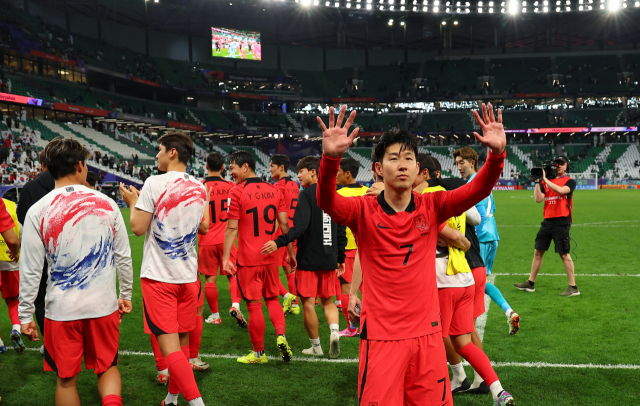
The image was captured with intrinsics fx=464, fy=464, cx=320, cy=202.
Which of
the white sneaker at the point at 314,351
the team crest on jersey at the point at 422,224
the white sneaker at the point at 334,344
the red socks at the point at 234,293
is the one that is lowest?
the white sneaker at the point at 314,351

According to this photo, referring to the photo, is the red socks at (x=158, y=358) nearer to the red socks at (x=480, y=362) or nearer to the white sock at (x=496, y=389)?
the red socks at (x=480, y=362)

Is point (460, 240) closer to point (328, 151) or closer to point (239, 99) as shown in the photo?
point (328, 151)

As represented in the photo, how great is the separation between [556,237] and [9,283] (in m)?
8.22

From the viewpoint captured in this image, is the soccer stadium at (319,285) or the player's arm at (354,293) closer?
the soccer stadium at (319,285)

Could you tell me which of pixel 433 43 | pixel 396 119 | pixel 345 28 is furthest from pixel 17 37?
pixel 433 43

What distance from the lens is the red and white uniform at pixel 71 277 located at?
3.12 m

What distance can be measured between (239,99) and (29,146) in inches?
1341

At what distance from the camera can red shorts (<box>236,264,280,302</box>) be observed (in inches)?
204

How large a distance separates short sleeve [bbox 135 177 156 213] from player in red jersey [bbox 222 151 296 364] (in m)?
1.50

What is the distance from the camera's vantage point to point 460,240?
3.51 metres

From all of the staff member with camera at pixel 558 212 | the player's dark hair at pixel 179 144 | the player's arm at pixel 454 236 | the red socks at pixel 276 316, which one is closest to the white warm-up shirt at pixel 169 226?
the player's dark hair at pixel 179 144

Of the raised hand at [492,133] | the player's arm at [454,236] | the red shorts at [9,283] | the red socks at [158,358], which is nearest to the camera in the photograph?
the raised hand at [492,133]

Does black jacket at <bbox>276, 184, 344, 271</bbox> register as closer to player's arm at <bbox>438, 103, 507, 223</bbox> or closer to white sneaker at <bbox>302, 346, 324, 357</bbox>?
white sneaker at <bbox>302, 346, 324, 357</bbox>

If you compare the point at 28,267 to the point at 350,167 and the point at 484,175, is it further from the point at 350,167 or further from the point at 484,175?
the point at 350,167
